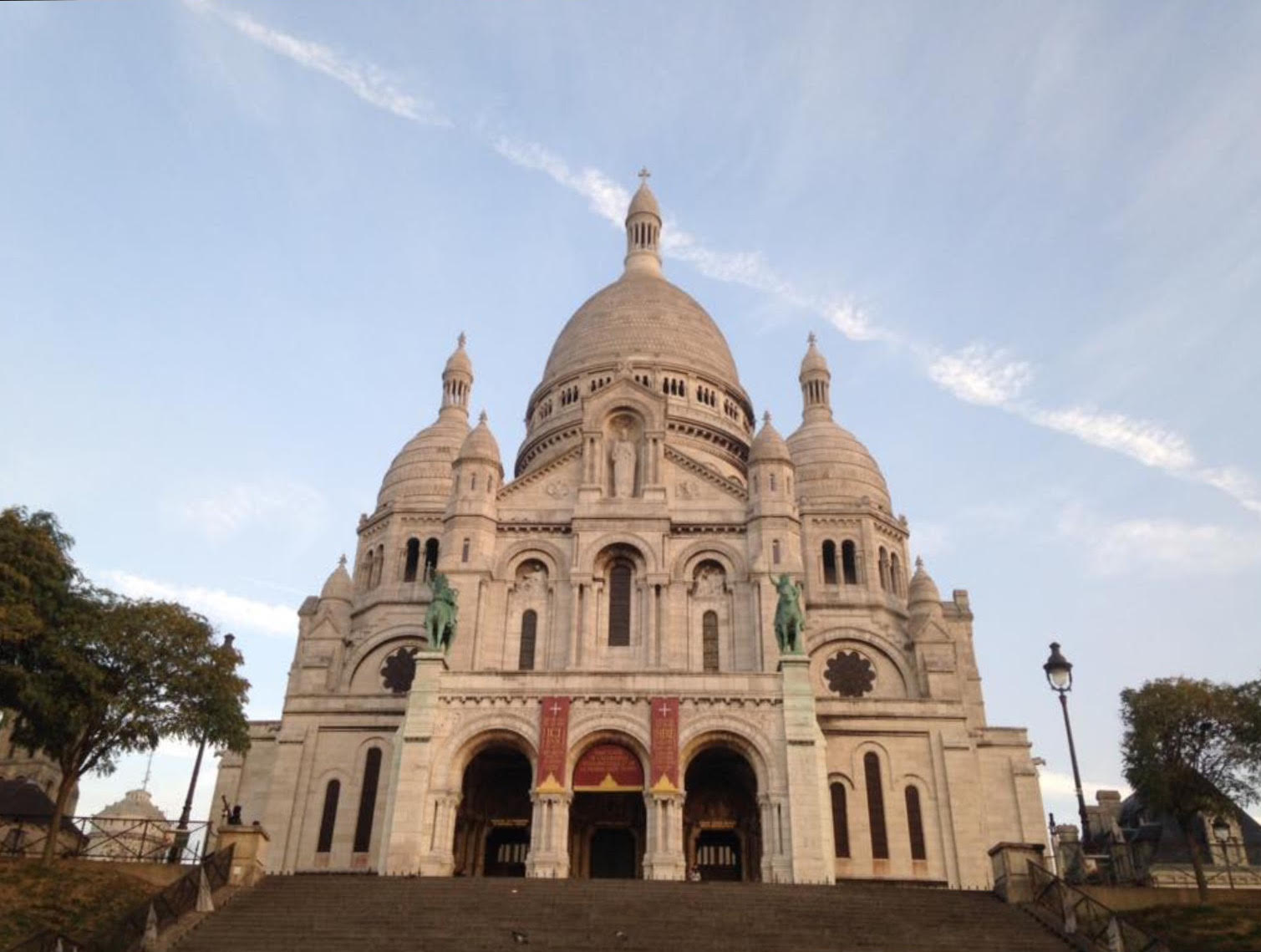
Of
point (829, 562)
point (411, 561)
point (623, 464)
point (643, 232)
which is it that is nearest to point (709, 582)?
point (623, 464)

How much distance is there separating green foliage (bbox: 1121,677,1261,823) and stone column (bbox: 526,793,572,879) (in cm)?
1594

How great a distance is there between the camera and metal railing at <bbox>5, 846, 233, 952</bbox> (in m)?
20.9

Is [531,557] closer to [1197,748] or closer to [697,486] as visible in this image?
[697,486]

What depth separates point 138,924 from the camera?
21.7 m

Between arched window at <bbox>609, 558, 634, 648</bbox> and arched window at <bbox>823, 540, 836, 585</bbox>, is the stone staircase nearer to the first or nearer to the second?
arched window at <bbox>609, 558, 634, 648</bbox>

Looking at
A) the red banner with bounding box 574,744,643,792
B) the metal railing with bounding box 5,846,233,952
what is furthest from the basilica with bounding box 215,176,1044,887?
the metal railing with bounding box 5,846,233,952

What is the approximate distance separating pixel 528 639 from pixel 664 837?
398 inches

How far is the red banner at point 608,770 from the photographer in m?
33.4

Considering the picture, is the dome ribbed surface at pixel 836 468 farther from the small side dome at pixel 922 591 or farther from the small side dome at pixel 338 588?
the small side dome at pixel 338 588

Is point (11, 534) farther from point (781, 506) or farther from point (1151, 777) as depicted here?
point (1151, 777)

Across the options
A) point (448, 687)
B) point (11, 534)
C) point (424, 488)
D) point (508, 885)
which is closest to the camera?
point (508, 885)

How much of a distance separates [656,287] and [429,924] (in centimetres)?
4301

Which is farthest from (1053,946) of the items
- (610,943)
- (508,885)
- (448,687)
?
(448,687)

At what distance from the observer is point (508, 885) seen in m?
26.6
